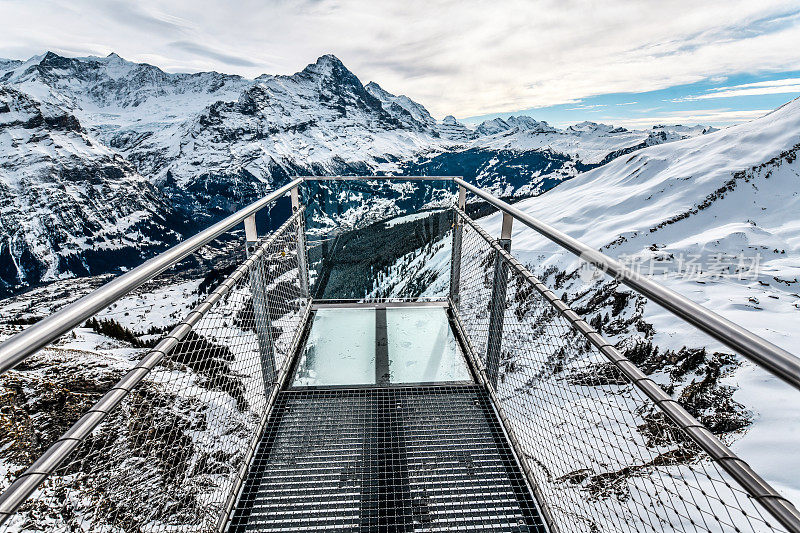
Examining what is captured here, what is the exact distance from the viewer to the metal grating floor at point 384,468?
2.19 metres

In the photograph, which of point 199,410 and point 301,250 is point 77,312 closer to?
point 199,410

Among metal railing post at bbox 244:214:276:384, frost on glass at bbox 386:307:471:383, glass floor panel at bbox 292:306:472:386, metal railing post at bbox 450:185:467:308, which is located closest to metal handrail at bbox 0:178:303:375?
metal railing post at bbox 244:214:276:384

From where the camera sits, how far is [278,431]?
8.99 feet

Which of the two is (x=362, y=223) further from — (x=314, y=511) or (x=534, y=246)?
(x=534, y=246)

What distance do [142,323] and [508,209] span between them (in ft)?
309

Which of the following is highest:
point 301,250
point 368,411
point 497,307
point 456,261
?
point 301,250

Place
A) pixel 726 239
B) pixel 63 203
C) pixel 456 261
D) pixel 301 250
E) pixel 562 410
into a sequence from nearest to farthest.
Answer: pixel 562 410, pixel 301 250, pixel 456 261, pixel 726 239, pixel 63 203

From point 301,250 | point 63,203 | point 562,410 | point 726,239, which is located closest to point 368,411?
point 562,410

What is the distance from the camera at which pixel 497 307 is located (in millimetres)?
2980

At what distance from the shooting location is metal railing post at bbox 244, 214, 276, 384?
2.77 meters

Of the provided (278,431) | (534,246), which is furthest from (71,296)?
(278,431)

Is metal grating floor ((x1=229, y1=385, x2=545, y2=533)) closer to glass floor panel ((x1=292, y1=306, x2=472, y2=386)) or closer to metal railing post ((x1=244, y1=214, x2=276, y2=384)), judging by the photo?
glass floor panel ((x1=292, y1=306, x2=472, y2=386))

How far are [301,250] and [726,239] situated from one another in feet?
60.9

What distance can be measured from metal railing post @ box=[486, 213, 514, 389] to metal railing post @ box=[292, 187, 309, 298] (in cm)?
233
